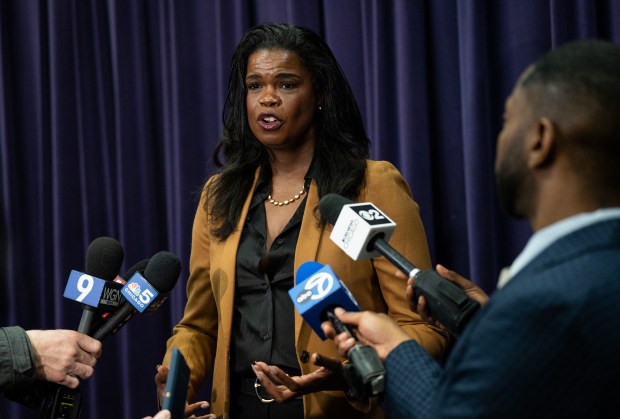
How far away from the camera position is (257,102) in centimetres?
231

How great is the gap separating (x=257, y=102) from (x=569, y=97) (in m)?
1.25

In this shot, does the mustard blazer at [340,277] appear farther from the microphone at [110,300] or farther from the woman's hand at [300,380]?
the microphone at [110,300]

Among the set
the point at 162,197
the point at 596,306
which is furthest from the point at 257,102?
the point at 596,306

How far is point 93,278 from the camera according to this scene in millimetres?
1711

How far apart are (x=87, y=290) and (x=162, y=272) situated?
184 millimetres

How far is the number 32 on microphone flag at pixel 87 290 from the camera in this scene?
170cm

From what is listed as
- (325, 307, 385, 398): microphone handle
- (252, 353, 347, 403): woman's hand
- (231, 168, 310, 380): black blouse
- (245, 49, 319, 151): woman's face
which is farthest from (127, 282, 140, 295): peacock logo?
(245, 49, 319, 151): woman's face

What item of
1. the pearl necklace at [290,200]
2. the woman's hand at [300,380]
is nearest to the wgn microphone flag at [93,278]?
the woman's hand at [300,380]

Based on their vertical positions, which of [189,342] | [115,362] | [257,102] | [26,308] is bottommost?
[115,362]

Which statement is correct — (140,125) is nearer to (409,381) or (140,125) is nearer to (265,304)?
(265,304)

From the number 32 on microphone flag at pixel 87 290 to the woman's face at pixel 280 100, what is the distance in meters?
Answer: 0.75

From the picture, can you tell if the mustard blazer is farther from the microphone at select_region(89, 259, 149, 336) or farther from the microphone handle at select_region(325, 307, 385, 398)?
the microphone handle at select_region(325, 307, 385, 398)

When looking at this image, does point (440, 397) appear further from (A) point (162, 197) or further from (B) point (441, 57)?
(A) point (162, 197)

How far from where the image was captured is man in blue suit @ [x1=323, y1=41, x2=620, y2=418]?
3.55 ft
